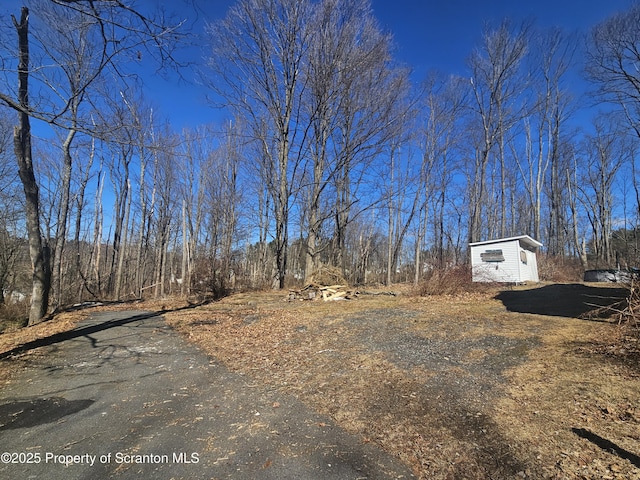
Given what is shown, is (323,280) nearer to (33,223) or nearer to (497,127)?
(33,223)

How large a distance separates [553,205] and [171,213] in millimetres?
35258

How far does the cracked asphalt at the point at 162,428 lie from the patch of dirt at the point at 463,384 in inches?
14.7

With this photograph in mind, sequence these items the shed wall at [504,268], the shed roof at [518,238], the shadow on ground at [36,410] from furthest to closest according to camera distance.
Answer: the shed roof at [518,238] < the shed wall at [504,268] < the shadow on ground at [36,410]

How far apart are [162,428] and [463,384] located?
3575mm

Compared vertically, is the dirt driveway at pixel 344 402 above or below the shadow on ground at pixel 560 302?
below

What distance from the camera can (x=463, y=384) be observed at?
4.19 meters

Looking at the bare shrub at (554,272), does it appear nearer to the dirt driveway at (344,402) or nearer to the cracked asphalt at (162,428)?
the dirt driveway at (344,402)

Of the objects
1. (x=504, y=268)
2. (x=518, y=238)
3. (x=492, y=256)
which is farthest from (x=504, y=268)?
(x=518, y=238)

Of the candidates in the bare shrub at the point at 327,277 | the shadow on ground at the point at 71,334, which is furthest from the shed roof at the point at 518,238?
the shadow on ground at the point at 71,334

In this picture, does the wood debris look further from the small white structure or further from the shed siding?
the shed siding

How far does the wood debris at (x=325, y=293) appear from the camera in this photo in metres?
12.2

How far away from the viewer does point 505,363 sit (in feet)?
15.9

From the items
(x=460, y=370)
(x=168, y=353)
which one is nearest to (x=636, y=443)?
(x=460, y=370)

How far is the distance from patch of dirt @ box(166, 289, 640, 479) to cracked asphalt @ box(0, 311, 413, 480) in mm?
375
